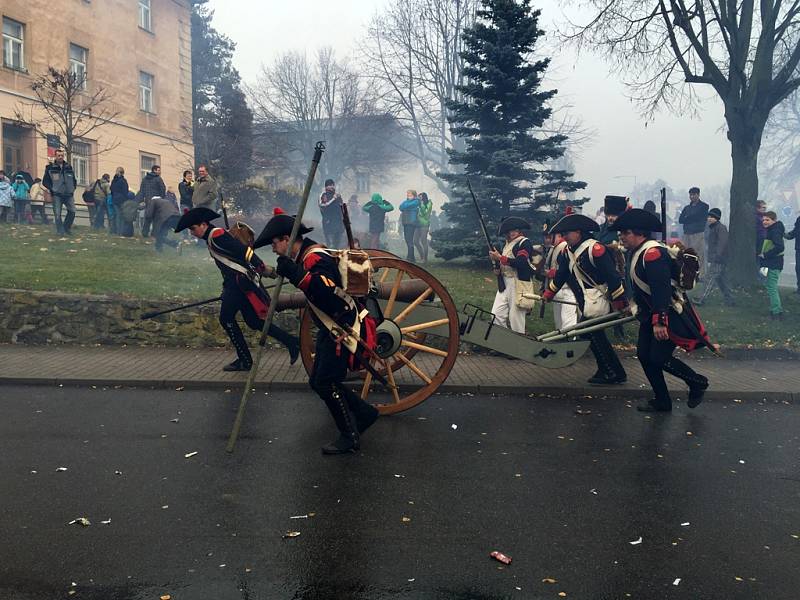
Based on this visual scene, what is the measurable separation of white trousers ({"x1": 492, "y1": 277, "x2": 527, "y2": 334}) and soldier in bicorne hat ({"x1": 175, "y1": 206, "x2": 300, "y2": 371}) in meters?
2.86

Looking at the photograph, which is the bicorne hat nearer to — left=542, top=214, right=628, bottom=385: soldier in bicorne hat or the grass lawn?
left=542, top=214, right=628, bottom=385: soldier in bicorne hat

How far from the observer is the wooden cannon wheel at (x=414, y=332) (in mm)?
6355

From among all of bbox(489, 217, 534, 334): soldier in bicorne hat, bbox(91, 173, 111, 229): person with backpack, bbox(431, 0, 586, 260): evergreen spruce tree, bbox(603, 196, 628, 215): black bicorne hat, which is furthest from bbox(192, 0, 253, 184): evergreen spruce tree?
bbox(603, 196, 628, 215): black bicorne hat

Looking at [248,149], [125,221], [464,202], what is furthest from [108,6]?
[464,202]

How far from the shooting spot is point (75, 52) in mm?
26141

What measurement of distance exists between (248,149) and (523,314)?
68.6 feet

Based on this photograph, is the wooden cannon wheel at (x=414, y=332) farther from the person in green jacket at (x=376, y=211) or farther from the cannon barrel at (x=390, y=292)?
the person in green jacket at (x=376, y=211)

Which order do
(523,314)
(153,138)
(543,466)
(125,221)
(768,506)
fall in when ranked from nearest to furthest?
(768,506)
(543,466)
(523,314)
(125,221)
(153,138)

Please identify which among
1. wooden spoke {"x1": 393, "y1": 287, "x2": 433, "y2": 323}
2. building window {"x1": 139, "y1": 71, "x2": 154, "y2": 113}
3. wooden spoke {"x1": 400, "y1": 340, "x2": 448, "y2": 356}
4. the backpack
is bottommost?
wooden spoke {"x1": 400, "y1": 340, "x2": 448, "y2": 356}

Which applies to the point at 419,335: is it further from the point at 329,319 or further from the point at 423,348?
the point at 329,319

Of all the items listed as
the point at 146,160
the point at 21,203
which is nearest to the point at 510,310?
the point at 21,203

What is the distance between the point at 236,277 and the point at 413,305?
2.32 m

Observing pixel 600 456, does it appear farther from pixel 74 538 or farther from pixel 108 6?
pixel 108 6

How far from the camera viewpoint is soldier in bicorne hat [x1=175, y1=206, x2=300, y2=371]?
25.0ft
